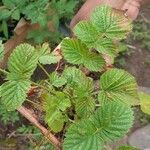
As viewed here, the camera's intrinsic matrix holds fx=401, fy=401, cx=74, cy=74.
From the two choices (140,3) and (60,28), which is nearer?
(140,3)

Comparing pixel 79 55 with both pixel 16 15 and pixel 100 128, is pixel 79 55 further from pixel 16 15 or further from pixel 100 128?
pixel 16 15

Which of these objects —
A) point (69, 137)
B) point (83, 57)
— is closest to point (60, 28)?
point (83, 57)

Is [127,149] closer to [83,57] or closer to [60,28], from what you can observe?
[83,57]

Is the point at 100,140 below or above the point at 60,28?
above

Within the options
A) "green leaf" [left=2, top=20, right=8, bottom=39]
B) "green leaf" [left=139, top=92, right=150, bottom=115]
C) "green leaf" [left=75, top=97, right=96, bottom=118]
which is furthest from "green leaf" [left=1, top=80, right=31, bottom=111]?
"green leaf" [left=2, top=20, right=8, bottom=39]

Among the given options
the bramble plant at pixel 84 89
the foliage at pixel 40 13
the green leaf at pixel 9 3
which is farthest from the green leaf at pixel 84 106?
the green leaf at pixel 9 3

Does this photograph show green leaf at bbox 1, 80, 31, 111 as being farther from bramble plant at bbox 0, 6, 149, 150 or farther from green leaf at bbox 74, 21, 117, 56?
green leaf at bbox 74, 21, 117, 56
